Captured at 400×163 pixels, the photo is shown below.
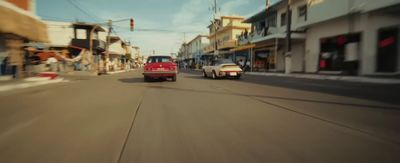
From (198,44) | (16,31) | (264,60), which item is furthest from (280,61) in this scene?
(198,44)

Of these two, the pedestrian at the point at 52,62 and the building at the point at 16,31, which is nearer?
the building at the point at 16,31

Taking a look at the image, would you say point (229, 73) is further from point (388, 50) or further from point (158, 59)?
point (388, 50)

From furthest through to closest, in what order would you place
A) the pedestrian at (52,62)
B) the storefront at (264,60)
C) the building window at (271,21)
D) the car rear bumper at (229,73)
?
the storefront at (264,60) → the building window at (271,21) → the pedestrian at (52,62) → the car rear bumper at (229,73)

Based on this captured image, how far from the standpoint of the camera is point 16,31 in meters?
17.3

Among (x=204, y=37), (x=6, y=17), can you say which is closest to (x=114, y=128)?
(x=6, y=17)

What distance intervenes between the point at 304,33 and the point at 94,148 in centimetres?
2905

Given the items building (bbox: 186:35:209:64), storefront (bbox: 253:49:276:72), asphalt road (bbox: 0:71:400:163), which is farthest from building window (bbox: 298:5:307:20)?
building (bbox: 186:35:209:64)

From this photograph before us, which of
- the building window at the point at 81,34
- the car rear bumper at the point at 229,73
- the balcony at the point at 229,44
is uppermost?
the building window at the point at 81,34

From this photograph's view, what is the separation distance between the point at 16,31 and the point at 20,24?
95 cm

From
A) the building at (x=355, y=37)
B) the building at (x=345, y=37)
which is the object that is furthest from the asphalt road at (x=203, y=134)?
the building at (x=345, y=37)

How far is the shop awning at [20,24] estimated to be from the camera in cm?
1611

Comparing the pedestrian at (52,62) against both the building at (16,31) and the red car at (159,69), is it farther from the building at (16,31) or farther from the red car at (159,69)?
the red car at (159,69)

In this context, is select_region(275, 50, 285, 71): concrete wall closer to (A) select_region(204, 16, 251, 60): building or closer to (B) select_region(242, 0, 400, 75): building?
(B) select_region(242, 0, 400, 75): building

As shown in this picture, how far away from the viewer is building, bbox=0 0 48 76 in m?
16.8
